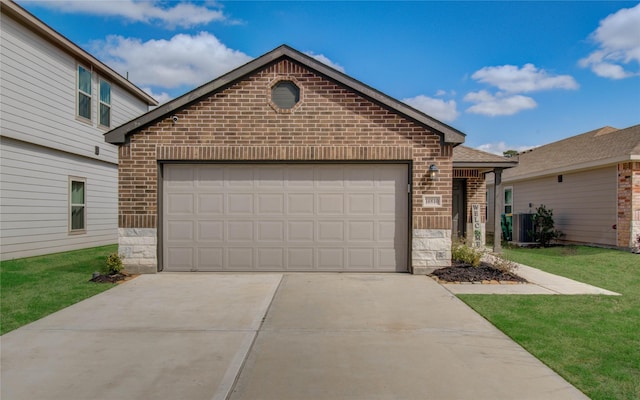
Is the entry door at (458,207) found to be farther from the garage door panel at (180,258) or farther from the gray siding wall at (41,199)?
the gray siding wall at (41,199)

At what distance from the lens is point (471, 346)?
15.4ft

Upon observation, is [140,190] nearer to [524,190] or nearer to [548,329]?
[548,329]

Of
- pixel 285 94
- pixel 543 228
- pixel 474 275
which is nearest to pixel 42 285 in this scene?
pixel 285 94

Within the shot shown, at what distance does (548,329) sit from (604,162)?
35.7 feet

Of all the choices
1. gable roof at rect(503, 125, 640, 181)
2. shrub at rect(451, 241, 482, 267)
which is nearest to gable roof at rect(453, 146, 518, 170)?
shrub at rect(451, 241, 482, 267)

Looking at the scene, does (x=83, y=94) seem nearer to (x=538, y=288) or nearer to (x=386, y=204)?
(x=386, y=204)

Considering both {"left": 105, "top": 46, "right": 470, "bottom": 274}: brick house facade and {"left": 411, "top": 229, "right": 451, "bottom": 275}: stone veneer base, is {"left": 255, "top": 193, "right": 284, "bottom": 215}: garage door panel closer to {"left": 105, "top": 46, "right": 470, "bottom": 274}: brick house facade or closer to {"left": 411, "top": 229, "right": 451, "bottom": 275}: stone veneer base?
{"left": 105, "top": 46, "right": 470, "bottom": 274}: brick house facade

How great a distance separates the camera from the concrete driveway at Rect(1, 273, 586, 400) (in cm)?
362

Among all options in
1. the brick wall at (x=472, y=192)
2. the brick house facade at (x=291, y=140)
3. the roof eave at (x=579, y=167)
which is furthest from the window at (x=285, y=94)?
the roof eave at (x=579, y=167)

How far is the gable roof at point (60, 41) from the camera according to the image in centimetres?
1058

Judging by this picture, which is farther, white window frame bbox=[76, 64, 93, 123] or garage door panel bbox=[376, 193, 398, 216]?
white window frame bbox=[76, 64, 93, 123]

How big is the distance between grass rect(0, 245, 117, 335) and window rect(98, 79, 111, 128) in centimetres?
535

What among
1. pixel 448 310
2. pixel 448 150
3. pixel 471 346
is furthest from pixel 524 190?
pixel 471 346

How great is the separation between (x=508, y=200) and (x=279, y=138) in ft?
51.6
